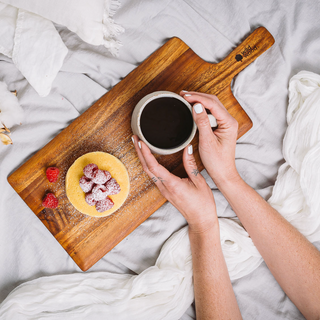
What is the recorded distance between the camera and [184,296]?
1024mm

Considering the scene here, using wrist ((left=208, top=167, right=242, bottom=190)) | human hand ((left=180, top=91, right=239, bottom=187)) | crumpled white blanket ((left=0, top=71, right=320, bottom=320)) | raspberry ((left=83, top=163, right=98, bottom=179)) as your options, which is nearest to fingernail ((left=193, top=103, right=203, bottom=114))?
human hand ((left=180, top=91, right=239, bottom=187))

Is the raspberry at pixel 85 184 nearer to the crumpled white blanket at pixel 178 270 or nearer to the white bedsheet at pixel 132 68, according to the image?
the white bedsheet at pixel 132 68

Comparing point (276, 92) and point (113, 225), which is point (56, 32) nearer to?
point (113, 225)

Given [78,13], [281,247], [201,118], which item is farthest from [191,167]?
Result: [78,13]

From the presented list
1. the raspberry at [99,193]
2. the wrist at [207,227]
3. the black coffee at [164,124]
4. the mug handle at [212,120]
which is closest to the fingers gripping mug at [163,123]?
the black coffee at [164,124]

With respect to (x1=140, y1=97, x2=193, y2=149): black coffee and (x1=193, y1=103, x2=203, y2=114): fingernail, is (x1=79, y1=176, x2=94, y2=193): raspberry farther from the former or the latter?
(x1=193, y1=103, x2=203, y2=114): fingernail

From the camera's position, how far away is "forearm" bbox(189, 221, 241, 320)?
3.02 feet

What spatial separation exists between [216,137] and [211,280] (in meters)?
0.52

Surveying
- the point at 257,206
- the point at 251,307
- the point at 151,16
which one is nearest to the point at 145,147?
the point at 257,206

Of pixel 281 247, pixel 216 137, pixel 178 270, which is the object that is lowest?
pixel 178 270

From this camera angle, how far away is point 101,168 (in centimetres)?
94

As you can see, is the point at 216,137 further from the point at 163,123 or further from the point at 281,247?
the point at 281,247

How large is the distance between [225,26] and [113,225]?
37.0 inches

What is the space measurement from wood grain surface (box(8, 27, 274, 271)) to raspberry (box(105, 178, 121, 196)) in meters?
0.09
